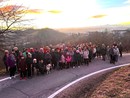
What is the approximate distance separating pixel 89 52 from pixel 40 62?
5.41 m

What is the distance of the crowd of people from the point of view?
14750 mm

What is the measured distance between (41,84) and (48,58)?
10.6ft

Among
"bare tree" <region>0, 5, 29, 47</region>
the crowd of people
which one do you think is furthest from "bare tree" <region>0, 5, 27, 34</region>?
the crowd of people

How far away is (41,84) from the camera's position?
1329 centimetres

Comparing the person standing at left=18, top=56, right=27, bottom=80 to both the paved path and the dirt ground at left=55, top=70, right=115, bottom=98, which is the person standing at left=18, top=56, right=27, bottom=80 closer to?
the paved path

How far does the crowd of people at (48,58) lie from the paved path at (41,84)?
604 mm

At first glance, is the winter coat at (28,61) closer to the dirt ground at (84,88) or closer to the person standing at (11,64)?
the person standing at (11,64)

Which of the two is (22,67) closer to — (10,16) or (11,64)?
(11,64)

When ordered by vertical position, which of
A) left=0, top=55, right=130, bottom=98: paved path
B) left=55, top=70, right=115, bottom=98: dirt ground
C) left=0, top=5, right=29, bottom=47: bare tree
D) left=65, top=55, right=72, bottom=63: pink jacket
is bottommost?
left=55, top=70, right=115, bottom=98: dirt ground

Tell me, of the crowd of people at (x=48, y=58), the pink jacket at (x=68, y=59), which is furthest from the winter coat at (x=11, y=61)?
the pink jacket at (x=68, y=59)

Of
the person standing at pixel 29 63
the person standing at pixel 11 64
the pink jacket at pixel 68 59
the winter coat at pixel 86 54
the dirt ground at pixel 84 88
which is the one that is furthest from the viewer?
the winter coat at pixel 86 54

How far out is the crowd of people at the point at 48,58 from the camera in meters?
14.8

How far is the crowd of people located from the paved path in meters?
0.60

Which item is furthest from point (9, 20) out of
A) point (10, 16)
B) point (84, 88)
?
point (84, 88)
